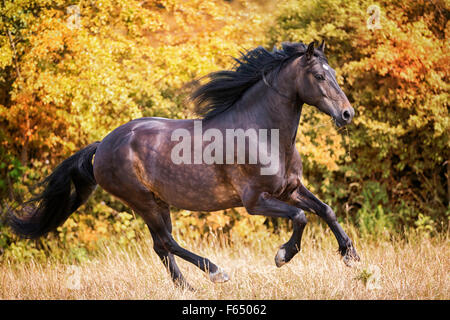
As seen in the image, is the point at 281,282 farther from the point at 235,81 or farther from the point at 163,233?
the point at 235,81

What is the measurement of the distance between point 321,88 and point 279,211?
112cm

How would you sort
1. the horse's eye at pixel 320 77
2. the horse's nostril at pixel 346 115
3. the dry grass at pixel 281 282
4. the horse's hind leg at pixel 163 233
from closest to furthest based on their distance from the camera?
the horse's nostril at pixel 346 115 < the horse's eye at pixel 320 77 < the dry grass at pixel 281 282 < the horse's hind leg at pixel 163 233

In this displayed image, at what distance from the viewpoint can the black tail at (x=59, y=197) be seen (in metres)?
5.80

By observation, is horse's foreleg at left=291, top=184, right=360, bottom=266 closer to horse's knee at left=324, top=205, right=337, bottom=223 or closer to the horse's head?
horse's knee at left=324, top=205, right=337, bottom=223

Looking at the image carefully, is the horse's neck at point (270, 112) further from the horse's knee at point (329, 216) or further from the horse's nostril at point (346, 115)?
the horse's knee at point (329, 216)

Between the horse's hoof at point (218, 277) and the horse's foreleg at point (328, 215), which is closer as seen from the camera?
the horse's foreleg at point (328, 215)

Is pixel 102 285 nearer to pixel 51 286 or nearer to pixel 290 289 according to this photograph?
pixel 51 286

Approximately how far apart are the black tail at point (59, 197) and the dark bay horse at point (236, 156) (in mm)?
424

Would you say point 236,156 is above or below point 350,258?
above

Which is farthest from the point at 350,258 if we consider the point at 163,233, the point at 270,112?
the point at 163,233

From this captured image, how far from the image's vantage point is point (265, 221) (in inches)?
396

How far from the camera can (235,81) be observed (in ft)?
16.2

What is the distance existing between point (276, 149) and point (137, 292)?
6.28 ft

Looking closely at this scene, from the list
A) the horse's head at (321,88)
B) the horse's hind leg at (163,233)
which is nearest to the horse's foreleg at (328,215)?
the horse's head at (321,88)
